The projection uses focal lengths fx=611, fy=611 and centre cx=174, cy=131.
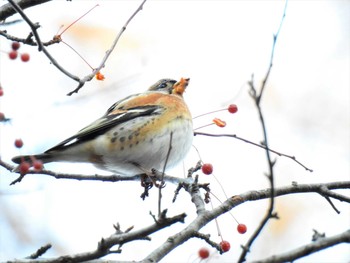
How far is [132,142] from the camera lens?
5.22 metres

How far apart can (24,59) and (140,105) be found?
5.41 ft

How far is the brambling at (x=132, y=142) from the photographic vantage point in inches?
201

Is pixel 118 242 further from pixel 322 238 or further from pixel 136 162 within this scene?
pixel 136 162

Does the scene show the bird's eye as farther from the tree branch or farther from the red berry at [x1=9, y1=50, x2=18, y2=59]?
the tree branch

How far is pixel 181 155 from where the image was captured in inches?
205

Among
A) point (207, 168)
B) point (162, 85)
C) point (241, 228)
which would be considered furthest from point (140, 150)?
point (162, 85)

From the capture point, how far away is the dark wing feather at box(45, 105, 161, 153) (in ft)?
16.4

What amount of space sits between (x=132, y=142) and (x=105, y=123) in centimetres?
33

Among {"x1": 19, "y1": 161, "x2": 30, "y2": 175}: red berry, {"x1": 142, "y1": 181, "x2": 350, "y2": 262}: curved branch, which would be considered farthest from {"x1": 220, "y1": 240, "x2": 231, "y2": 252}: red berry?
{"x1": 19, "y1": 161, "x2": 30, "y2": 175}: red berry

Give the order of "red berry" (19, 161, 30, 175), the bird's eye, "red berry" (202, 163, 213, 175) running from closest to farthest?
"red berry" (19, 161, 30, 175) < "red berry" (202, 163, 213, 175) < the bird's eye

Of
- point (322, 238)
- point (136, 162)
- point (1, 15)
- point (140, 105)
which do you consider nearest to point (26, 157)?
point (1, 15)

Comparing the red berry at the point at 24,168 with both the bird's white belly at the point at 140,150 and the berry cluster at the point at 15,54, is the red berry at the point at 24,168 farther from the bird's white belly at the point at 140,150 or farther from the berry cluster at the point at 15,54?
the bird's white belly at the point at 140,150

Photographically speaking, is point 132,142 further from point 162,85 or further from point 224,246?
point 224,246

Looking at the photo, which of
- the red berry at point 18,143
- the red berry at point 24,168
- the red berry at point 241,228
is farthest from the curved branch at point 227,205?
the red berry at point 18,143
